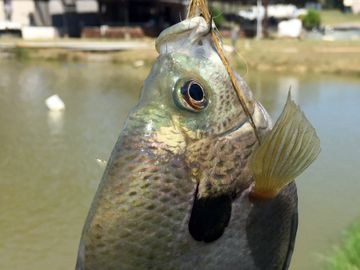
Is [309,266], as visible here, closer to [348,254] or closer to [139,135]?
[348,254]

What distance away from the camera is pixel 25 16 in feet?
121

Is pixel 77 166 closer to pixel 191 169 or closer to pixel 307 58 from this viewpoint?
pixel 191 169

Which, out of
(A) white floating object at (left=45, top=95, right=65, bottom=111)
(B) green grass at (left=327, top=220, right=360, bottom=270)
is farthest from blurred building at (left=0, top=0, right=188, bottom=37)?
(B) green grass at (left=327, top=220, right=360, bottom=270)

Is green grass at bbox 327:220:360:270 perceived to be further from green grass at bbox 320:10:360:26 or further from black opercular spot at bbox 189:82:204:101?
green grass at bbox 320:10:360:26

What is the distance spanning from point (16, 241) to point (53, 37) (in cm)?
2895

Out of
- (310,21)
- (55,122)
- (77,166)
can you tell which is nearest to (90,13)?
(310,21)

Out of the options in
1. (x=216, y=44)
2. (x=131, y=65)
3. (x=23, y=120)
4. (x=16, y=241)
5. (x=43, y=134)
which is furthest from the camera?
(x=131, y=65)

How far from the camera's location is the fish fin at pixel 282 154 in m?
1.16

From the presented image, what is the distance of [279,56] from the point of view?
2123cm

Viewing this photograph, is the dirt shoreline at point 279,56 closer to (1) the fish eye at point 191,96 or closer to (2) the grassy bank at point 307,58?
(2) the grassy bank at point 307,58

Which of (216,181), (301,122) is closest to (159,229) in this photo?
(216,181)

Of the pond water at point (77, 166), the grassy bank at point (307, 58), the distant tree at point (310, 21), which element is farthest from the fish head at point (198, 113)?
the distant tree at point (310, 21)

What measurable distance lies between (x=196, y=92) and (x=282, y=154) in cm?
24

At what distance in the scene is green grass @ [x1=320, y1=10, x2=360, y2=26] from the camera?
4848cm
